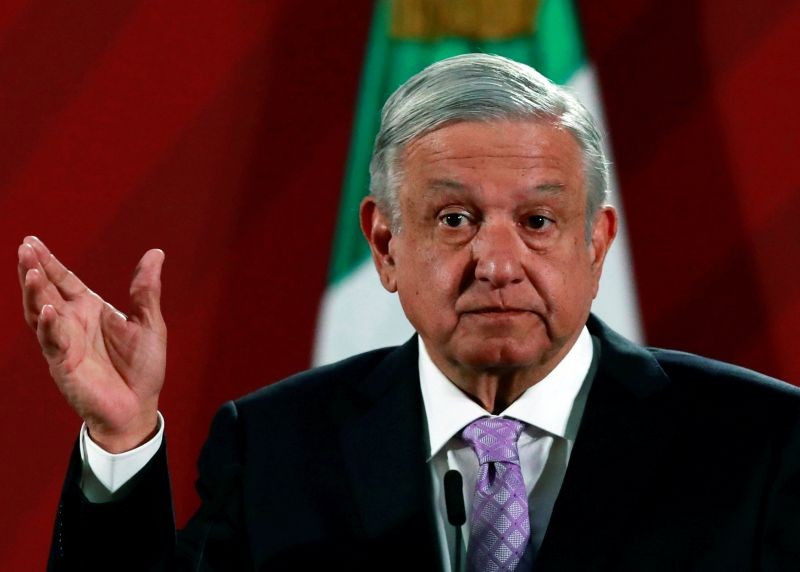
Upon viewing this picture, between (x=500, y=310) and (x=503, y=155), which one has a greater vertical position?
(x=503, y=155)

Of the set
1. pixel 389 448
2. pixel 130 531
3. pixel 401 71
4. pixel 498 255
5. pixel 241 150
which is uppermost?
pixel 401 71

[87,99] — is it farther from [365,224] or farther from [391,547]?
[391,547]

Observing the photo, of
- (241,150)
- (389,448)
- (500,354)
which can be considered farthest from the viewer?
(241,150)

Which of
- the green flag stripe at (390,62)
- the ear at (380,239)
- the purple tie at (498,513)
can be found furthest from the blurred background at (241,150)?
the purple tie at (498,513)

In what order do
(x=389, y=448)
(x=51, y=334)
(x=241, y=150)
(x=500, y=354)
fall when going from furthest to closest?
1. (x=241, y=150)
2. (x=389, y=448)
3. (x=500, y=354)
4. (x=51, y=334)

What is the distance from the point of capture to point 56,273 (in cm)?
137

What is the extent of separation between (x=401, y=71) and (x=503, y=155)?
0.96m

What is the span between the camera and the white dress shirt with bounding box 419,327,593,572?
147 centimetres

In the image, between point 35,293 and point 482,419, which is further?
point 482,419

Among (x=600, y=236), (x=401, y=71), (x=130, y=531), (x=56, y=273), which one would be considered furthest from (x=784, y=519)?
(x=401, y=71)

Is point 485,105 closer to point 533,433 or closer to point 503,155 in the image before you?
point 503,155

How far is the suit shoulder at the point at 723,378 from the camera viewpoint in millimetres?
1500

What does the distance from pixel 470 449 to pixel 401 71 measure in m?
1.07

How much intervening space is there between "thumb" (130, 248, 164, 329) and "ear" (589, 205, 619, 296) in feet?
1.88
